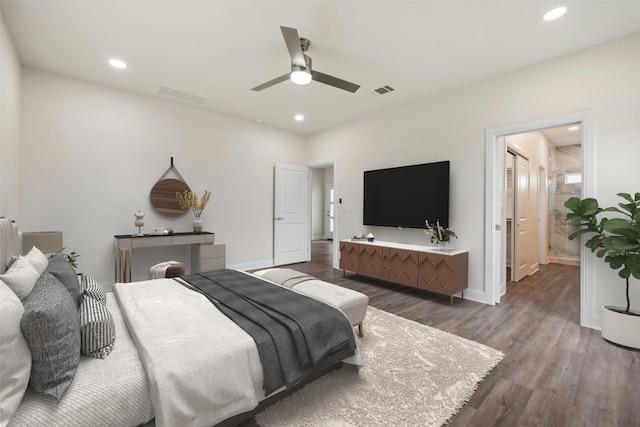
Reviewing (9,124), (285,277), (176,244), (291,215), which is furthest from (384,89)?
(9,124)

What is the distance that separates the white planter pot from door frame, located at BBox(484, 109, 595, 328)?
30cm

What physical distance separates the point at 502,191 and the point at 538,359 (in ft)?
7.95

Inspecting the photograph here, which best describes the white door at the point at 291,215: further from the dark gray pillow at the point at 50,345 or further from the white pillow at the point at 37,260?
the dark gray pillow at the point at 50,345

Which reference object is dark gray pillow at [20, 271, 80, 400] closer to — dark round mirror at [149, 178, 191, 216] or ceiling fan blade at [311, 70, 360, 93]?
ceiling fan blade at [311, 70, 360, 93]

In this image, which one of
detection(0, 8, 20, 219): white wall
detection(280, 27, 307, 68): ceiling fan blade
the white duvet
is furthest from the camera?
detection(0, 8, 20, 219): white wall

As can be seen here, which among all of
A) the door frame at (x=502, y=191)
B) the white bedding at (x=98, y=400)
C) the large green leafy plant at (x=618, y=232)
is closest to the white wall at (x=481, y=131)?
the door frame at (x=502, y=191)

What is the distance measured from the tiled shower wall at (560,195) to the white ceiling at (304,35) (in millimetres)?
4426

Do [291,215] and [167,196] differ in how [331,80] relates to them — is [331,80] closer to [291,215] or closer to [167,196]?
[167,196]

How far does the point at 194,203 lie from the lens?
4.68 meters

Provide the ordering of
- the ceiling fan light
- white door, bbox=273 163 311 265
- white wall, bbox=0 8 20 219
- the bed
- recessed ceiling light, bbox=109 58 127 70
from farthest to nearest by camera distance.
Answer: white door, bbox=273 163 311 265, recessed ceiling light, bbox=109 58 127 70, the ceiling fan light, white wall, bbox=0 8 20 219, the bed

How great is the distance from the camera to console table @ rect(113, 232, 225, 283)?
3895mm

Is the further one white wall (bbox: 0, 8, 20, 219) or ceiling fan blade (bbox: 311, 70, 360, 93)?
ceiling fan blade (bbox: 311, 70, 360, 93)

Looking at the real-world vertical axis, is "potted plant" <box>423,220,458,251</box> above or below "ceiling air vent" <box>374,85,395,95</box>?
below

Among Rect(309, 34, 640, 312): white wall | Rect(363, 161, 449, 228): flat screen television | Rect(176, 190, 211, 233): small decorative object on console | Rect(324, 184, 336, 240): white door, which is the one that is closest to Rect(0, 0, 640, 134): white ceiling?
Rect(309, 34, 640, 312): white wall
